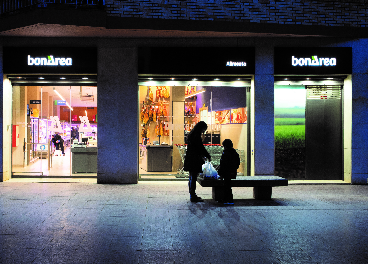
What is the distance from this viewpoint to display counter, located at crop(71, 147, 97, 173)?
11742 millimetres

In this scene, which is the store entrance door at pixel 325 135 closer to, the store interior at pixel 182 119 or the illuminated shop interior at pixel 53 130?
the store interior at pixel 182 119

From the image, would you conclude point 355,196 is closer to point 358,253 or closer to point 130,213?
point 358,253

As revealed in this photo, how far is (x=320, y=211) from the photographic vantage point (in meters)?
6.90

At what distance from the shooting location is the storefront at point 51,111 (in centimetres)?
1053

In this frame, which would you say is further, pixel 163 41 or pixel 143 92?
pixel 143 92

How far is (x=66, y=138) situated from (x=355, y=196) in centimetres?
999

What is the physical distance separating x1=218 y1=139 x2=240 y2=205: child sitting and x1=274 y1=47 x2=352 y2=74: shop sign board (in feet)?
15.5

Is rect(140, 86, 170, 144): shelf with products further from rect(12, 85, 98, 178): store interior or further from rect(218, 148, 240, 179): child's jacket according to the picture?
rect(218, 148, 240, 179): child's jacket

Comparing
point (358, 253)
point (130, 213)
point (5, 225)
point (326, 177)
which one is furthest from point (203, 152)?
point (326, 177)

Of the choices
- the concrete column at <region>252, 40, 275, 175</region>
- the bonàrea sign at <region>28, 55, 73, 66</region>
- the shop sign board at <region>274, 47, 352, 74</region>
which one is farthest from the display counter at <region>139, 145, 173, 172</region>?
the shop sign board at <region>274, 47, 352, 74</region>

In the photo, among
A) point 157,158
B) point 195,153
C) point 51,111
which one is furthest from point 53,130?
point 195,153

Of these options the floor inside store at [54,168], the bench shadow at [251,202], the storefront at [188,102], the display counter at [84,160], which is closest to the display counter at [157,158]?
the storefront at [188,102]

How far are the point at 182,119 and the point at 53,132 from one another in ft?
16.5

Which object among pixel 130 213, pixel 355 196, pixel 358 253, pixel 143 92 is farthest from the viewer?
pixel 143 92
